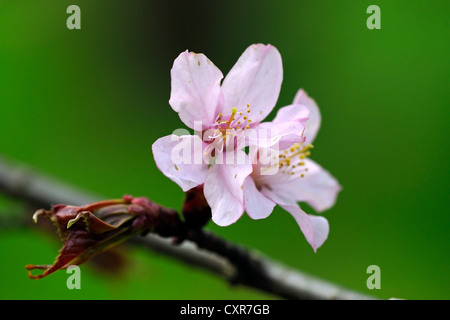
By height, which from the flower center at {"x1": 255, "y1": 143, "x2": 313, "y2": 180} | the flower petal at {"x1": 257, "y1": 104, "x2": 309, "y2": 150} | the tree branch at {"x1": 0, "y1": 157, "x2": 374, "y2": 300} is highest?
the flower petal at {"x1": 257, "y1": 104, "x2": 309, "y2": 150}

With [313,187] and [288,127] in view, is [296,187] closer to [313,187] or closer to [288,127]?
[313,187]

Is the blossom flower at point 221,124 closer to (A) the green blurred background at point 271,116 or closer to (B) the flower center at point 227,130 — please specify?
(B) the flower center at point 227,130

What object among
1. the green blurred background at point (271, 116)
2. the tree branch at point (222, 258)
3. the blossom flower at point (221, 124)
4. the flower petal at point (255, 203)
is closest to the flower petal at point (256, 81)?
the blossom flower at point (221, 124)

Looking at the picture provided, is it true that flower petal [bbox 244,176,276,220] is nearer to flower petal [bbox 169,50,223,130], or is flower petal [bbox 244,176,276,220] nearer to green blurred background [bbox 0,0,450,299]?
flower petal [bbox 169,50,223,130]

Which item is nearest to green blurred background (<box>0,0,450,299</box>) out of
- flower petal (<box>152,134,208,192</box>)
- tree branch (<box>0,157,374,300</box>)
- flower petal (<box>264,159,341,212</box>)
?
tree branch (<box>0,157,374,300</box>)

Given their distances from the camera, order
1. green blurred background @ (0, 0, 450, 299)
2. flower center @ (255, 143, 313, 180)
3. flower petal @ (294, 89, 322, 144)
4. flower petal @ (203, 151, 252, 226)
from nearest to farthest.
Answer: flower petal @ (203, 151, 252, 226)
flower center @ (255, 143, 313, 180)
flower petal @ (294, 89, 322, 144)
green blurred background @ (0, 0, 450, 299)

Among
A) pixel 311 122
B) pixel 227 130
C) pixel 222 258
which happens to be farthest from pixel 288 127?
pixel 222 258

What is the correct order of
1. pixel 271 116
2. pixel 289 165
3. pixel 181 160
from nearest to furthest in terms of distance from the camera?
pixel 181 160, pixel 289 165, pixel 271 116
